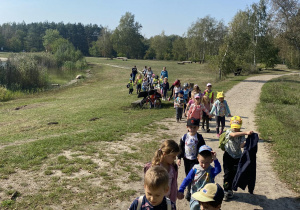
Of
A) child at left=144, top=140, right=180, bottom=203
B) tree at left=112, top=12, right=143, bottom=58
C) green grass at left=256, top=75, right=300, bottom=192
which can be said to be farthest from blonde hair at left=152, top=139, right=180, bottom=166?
tree at left=112, top=12, right=143, bottom=58

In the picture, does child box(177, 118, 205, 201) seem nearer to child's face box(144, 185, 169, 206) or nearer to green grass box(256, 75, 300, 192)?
child's face box(144, 185, 169, 206)

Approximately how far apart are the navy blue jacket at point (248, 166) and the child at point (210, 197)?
8.62ft

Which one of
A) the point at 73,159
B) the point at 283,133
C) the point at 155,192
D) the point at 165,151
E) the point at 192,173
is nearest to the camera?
the point at 155,192

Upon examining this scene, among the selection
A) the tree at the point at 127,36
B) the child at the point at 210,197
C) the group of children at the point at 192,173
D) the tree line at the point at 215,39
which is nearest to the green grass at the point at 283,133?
the group of children at the point at 192,173

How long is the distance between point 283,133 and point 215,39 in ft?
180

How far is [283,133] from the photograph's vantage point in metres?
10.1

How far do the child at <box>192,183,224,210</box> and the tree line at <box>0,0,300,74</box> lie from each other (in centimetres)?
2683

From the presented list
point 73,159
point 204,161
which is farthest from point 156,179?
point 73,159

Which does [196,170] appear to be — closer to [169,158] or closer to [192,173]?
Answer: [192,173]

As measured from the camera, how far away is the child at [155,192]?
2875mm

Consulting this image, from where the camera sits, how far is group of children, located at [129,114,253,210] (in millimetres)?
2869

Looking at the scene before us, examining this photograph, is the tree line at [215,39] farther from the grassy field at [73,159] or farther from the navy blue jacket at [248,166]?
the navy blue jacket at [248,166]

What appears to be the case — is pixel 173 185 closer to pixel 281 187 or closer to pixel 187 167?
pixel 187 167

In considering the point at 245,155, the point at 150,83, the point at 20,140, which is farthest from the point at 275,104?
the point at 20,140
